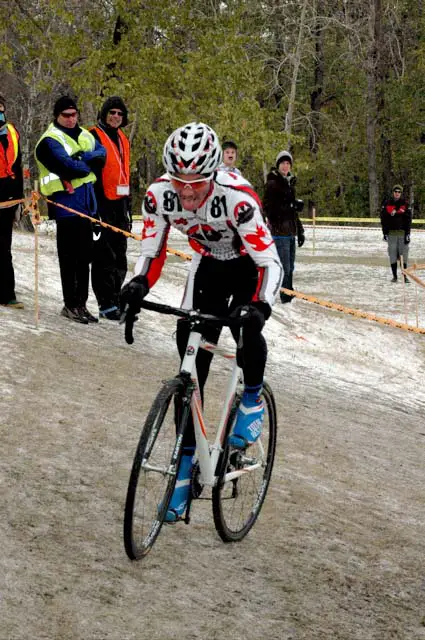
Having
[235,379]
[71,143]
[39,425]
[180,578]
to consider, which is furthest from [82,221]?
[180,578]

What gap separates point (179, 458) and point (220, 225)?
46.8 inches

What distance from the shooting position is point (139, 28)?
2505 centimetres

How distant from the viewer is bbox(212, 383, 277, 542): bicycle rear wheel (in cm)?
478

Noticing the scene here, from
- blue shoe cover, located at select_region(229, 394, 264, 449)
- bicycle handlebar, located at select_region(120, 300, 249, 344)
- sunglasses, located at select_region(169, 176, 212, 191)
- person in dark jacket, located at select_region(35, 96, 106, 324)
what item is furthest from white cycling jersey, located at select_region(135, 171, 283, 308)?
person in dark jacket, located at select_region(35, 96, 106, 324)

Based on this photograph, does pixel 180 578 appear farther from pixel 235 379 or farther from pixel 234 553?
pixel 235 379

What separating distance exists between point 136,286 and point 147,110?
21.0 meters

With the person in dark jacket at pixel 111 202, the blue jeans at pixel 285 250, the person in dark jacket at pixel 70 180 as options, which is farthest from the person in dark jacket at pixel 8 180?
the blue jeans at pixel 285 250

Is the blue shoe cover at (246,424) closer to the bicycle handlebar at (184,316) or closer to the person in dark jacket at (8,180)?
the bicycle handlebar at (184,316)

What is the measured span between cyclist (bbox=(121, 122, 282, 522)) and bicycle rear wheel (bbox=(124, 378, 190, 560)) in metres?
0.15

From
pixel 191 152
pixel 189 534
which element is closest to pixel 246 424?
pixel 189 534

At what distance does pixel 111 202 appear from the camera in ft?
34.3

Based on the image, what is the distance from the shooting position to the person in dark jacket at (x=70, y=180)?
9.40 meters

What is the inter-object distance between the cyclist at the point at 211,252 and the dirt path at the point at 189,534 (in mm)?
477

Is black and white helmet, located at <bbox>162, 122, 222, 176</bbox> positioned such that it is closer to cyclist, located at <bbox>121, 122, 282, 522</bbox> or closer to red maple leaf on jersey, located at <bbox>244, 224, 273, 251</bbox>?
cyclist, located at <bbox>121, 122, 282, 522</bbox>
